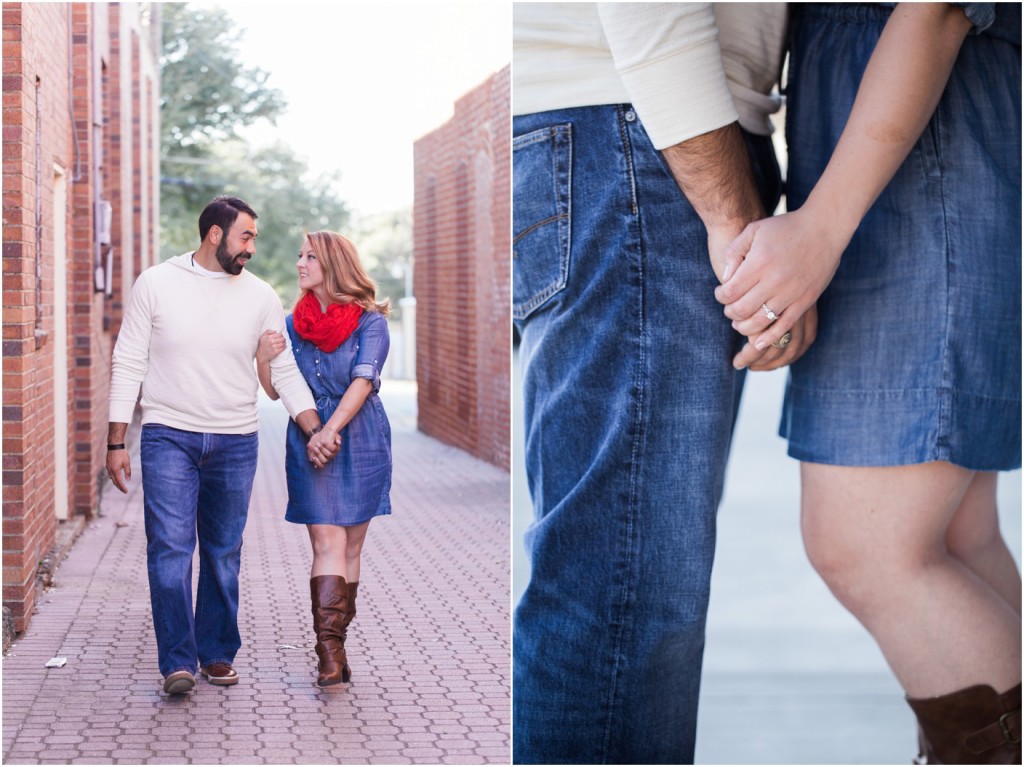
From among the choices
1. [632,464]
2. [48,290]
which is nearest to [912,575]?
[632,464]

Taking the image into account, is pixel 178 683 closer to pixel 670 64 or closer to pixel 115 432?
pixel 115 432

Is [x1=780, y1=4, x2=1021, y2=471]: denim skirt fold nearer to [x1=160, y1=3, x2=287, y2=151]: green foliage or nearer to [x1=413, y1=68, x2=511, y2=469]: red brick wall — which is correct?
[x1=413, y1=68, x2=511, y2=469]: red brick wall

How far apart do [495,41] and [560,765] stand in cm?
155

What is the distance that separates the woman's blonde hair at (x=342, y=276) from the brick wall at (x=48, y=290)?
0.36 meters

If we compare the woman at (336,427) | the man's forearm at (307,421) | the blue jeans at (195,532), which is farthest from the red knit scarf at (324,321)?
the blue jeans at (195,532)

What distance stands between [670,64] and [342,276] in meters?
0.89

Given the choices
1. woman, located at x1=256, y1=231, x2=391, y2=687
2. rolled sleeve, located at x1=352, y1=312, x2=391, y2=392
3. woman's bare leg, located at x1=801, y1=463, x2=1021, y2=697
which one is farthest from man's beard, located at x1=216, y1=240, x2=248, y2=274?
woman's bare leg, located at x1=801, y1=463, x2=1021, y2=697

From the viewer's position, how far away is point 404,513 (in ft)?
8.88

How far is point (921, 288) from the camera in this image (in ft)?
6.98

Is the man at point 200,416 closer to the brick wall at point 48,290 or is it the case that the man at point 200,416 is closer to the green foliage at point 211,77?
the brick wall at point 48,290

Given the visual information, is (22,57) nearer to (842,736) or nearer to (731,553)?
(842,736)

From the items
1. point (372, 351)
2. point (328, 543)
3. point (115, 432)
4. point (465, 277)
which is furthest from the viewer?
point (465, 277)

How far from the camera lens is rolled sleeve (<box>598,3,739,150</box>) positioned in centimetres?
190

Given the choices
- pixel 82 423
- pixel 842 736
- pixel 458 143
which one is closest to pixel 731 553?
pixel 842 736
